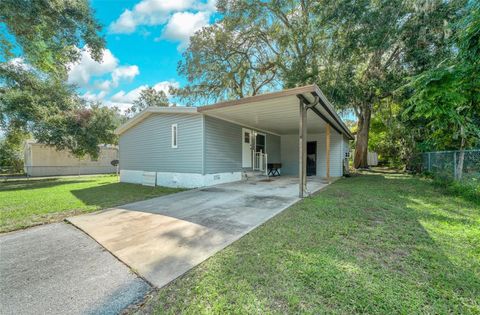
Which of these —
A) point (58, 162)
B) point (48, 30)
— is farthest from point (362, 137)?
point (58, 162)

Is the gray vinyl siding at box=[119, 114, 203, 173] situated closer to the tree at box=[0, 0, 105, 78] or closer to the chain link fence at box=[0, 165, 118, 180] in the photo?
the tree at box=[0, 0, 105, 78]

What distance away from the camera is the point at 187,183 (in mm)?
8203

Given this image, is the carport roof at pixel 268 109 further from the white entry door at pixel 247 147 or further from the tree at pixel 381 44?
the tree at pixel 381 44

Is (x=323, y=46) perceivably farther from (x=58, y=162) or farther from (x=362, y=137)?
(x=58, y=162)

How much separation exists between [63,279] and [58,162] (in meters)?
20.6

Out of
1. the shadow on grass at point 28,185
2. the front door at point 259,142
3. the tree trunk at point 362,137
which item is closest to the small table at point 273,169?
the front door at point 259,142

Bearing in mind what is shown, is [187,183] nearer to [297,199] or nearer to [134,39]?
[297,199]

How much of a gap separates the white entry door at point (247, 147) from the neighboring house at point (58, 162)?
14234 millimetres

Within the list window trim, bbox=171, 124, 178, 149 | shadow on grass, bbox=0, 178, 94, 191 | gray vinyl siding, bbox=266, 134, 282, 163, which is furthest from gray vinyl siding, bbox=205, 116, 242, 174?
shadow on grass, bbox=0, 178, 94, 191

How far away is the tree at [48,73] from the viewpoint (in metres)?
7.39

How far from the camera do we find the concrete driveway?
1846 mm

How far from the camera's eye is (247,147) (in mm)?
10469

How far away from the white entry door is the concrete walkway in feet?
14.3

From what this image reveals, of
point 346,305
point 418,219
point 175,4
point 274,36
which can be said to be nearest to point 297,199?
point 418,219
